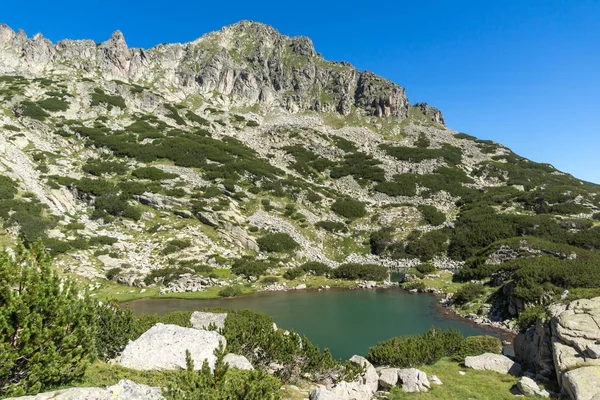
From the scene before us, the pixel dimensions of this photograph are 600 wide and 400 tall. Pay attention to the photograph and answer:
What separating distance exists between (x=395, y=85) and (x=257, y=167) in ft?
274

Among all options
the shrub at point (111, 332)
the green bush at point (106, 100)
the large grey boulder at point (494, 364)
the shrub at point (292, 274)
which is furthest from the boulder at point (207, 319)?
the green bush at point (106, 100)

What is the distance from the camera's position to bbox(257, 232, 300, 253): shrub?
159 ft

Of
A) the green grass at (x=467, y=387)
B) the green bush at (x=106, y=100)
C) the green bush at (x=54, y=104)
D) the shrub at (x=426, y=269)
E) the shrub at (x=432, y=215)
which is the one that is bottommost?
the green grass at (x=467, y=387)

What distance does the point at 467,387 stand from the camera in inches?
595

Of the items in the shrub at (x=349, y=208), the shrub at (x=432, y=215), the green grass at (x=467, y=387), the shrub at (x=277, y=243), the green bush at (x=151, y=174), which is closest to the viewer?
the green grass at (x=467, y=387)

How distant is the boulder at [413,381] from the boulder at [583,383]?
5389 millimetres

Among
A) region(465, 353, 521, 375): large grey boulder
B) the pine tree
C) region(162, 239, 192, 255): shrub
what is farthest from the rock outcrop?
region(162, 239, 192, 255): shrub

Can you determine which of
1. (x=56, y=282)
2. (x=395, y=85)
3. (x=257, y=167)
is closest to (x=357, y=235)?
(x=257, y=167)

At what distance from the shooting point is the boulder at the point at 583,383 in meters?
12.4

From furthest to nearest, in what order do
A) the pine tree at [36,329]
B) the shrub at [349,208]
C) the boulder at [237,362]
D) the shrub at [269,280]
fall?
the shrub at [349,208] < the shrub at [269,280] < the boulder at [237,362] < the pine tree at [36,329]

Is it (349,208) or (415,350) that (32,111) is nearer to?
(349,208)

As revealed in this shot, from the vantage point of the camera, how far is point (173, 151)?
223 ft

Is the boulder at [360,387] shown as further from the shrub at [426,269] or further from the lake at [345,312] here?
the shrub at [426,269]

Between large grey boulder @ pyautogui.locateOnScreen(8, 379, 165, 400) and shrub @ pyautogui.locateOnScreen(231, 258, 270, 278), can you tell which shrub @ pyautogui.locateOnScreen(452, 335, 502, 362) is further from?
shrub @ pyautogui.locateOnScreen(231, 258, 270, 278)
